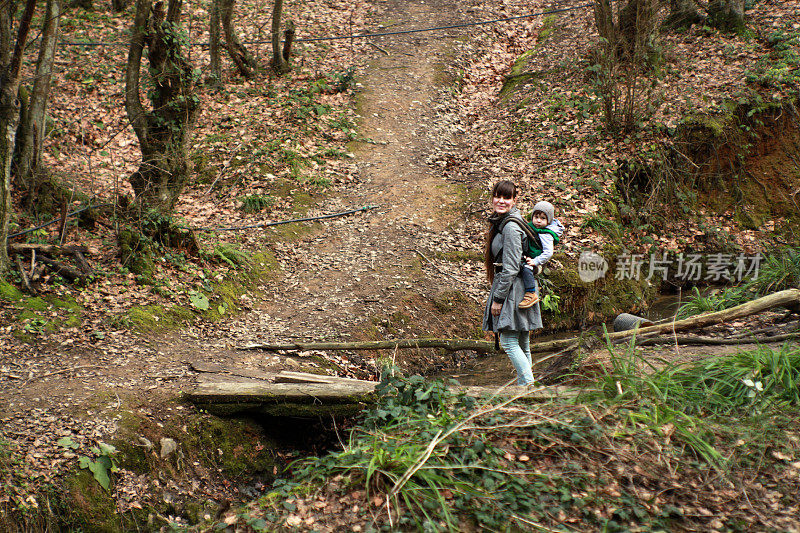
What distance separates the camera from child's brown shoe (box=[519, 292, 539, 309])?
513cm

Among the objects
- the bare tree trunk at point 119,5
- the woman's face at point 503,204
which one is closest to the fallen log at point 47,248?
the woman's face at point 503,204

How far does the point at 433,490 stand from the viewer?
3410 millimetres

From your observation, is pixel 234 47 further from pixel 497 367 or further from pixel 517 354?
pixel 517 354

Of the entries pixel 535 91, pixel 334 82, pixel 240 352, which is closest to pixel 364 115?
pixel 334 82

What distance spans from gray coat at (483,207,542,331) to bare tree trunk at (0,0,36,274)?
5.32 metres

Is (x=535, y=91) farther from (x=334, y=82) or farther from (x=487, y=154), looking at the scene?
(x=334, y=82)

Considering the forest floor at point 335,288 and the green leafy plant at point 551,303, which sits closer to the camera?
the forest floor at point 335,288

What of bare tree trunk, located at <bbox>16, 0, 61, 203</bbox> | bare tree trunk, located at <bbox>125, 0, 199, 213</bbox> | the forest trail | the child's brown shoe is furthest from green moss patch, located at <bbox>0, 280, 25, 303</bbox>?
the child's brown shoe

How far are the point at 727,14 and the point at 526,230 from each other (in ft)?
35.0

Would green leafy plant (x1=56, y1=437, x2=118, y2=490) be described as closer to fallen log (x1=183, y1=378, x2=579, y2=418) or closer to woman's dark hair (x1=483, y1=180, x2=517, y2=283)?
fallen log (x1=183, y1=378, x2=579, y2=418)

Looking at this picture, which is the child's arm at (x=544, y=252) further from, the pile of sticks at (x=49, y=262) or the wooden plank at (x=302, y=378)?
the pile of sticks at (x=49, y=262)

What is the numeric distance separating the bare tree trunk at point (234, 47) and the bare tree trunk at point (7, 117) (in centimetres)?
658

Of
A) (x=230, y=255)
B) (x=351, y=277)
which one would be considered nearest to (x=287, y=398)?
(x=351, y=277)

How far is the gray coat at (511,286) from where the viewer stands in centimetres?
501
